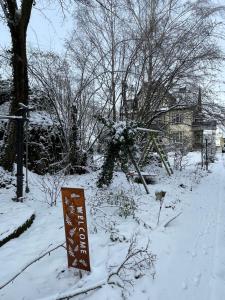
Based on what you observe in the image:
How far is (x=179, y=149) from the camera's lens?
54.1 ft

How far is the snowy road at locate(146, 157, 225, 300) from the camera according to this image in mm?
3373

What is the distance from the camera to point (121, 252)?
4.16m

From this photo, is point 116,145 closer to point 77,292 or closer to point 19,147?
point 19,147

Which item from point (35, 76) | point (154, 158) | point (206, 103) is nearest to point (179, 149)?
point (154, 158)

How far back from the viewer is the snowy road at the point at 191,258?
337cm

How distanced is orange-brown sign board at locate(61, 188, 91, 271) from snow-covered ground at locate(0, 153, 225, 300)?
22 cm

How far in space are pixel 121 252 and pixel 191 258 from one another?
105 centimetres

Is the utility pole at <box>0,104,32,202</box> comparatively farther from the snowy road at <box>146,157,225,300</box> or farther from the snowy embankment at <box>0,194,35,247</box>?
the snowy road at <box>146,157,225,300</box>

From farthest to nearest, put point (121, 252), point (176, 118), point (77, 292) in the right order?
point (176, 118), point (121, 252), point (77, 292)

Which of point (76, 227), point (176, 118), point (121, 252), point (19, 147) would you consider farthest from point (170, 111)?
point (76, 227)

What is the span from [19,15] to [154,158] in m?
10.0

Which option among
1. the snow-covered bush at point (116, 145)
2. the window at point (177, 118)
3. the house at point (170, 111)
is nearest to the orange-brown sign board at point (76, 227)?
the snow-covered bush at point (116, 145)

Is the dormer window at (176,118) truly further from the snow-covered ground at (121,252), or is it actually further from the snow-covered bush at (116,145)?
the snow-covered ground at (121,252)

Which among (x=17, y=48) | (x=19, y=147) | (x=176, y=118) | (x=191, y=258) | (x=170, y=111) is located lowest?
(x=191, y=258)
